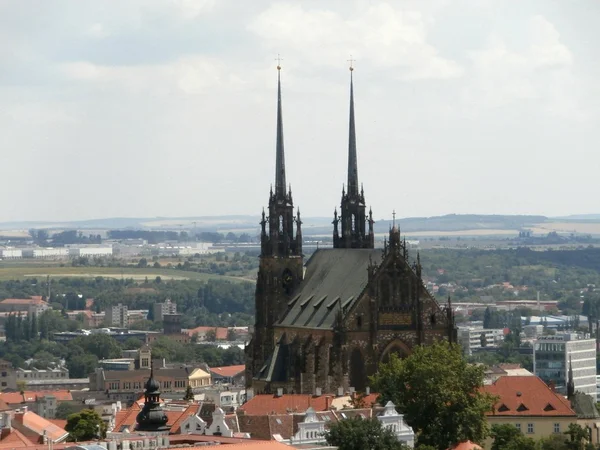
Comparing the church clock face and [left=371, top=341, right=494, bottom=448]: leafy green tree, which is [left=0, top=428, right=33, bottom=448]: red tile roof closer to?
[left=371, top=341, right=494, bottom=448]: leafy green tree

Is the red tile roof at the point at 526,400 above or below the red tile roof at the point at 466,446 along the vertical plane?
above

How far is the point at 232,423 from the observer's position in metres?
116

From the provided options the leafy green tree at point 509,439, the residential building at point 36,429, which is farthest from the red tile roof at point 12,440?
the leafy green tree at point 509,439

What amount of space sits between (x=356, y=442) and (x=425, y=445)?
1159 cm

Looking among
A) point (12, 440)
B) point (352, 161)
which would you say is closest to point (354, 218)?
point (352, 161)

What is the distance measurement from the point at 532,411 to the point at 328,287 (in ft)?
58.4

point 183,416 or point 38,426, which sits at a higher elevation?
point 183,416

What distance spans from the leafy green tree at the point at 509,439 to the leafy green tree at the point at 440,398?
1684 mm

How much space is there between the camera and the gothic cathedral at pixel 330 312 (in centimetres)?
14375

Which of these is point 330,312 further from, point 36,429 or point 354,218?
point 36,429

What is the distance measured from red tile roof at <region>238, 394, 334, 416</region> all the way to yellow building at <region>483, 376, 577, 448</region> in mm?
11610

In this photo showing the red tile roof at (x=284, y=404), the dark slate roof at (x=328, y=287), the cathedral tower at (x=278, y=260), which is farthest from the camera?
the cathedral tower at (x=278, y=260)

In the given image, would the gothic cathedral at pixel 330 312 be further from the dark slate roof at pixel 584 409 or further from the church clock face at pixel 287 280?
the dark slate roof at pixel 584 409

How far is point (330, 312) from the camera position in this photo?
147m
